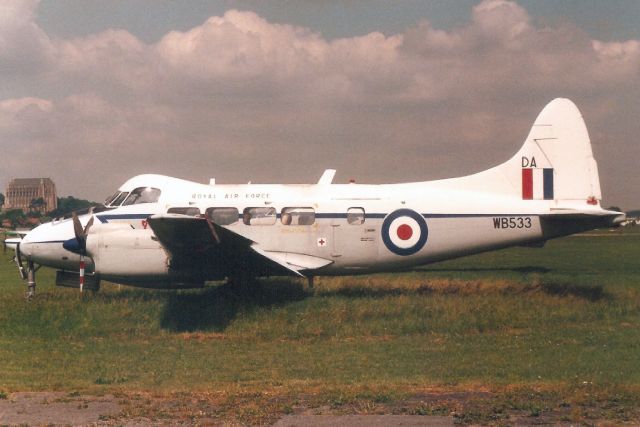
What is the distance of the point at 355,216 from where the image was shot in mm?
16016

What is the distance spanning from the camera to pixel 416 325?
45.0 ft

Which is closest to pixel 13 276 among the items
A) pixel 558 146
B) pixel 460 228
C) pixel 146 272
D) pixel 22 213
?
pixel 146 272

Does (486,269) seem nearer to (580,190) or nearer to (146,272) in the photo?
(580,190)

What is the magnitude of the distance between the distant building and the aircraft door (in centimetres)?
5106

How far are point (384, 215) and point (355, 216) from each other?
2.27ft

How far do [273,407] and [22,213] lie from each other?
58.5m

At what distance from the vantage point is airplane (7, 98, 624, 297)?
1590cm

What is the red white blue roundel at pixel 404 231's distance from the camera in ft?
52.4

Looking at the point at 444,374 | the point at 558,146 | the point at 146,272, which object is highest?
→ the point at 558,146

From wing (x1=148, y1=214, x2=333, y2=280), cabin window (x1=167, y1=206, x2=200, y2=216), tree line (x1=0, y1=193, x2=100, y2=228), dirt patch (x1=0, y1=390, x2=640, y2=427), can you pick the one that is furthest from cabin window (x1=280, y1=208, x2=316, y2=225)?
tree line (x1=0, y1=193, x2=100, y2=228)

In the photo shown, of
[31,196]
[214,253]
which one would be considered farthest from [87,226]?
[31,196]

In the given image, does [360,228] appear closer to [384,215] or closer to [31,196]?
[384,215]

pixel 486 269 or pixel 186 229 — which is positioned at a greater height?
pixel 186 229

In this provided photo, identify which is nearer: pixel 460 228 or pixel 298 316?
pixel 298 316
